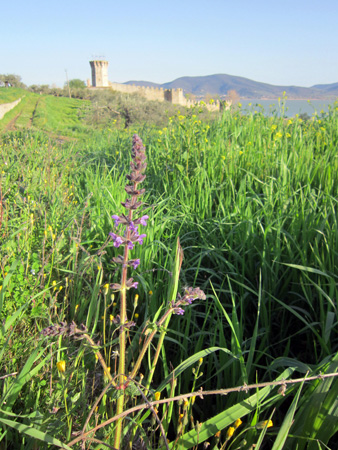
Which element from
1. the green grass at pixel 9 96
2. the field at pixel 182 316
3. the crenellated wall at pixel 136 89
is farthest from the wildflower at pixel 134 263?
the crenellated wall at pixel 136 89

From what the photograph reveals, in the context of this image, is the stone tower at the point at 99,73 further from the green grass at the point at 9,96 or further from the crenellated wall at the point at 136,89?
the green grass at the point at 9,96

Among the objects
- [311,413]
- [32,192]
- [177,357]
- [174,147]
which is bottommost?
[177,357]

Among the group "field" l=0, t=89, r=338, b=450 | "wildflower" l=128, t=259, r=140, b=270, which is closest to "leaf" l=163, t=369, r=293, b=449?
"field" l=0, t=89, r=338, b=450

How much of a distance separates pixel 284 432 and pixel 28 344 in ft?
3.49

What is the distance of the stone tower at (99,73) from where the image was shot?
55.9m

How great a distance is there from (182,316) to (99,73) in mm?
60738

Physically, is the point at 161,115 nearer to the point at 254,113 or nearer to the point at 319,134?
the point at 254,113

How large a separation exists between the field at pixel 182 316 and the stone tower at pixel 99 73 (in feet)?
188

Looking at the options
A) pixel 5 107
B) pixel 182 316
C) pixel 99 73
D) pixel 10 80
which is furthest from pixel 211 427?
pixel 99 73

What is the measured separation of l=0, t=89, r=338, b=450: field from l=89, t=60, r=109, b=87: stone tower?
188ft

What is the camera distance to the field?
102 centimetres

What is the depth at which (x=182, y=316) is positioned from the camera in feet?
5.65

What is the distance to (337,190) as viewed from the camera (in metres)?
2.48

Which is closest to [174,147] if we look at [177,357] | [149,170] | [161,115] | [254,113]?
[149,170]
